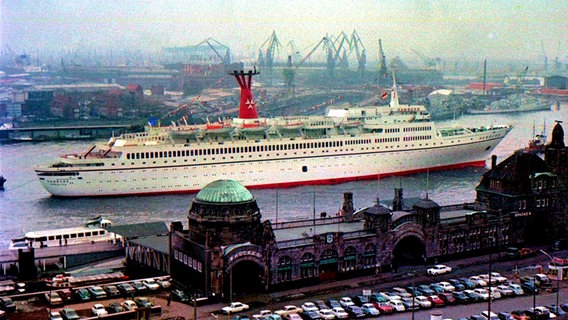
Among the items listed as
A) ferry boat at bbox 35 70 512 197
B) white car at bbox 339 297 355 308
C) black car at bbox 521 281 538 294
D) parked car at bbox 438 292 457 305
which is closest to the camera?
white car at bbox 339 297 355 308

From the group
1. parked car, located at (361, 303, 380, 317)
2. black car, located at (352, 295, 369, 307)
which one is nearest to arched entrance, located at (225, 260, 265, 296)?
black car, located at (352, 295, 369, 307)

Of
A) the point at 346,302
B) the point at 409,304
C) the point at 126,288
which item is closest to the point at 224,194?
the point at 126,288

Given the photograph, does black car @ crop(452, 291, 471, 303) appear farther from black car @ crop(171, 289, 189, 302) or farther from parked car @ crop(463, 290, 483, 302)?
black car @ crop(171, 289, 189, 302)

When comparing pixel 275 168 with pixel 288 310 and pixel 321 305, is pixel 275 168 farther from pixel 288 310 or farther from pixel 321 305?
pixel 288 310

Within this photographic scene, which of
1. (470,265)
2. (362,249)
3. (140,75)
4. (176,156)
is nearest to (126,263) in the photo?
(362,249)

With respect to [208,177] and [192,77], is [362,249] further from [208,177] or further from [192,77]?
[192,77]

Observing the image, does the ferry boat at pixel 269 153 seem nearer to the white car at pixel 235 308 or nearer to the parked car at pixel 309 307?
A: the white car at pixel 235 308

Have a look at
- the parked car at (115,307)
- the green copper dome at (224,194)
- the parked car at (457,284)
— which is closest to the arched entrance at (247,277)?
the green copper dome at (224,194)
